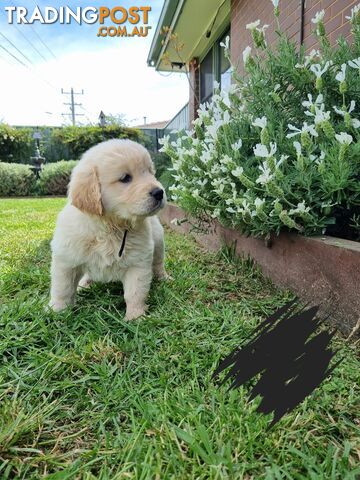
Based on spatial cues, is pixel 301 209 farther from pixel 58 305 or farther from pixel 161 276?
pixel 58 305

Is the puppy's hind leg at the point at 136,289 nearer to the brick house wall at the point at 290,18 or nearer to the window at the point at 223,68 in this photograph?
the brick house wall at the point at 290,18

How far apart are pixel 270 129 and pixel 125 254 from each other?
1.18 meters

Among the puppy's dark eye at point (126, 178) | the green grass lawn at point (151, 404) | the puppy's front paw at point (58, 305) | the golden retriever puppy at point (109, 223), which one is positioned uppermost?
the puppy's dark eye at point (126, 178)

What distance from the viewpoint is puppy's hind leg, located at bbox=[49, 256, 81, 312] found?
2111 mm

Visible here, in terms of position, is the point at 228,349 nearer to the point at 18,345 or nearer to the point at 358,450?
the point at 358,450

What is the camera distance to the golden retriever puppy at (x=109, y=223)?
1999 mm

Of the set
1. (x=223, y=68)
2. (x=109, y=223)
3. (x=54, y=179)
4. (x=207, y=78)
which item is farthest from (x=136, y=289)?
(x=54, y=179)

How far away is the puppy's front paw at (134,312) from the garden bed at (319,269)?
3.09 ft

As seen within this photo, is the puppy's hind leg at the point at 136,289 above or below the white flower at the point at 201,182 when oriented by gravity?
below

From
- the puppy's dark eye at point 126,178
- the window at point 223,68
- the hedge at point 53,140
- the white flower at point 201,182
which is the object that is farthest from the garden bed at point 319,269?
the hedge at point 53,140

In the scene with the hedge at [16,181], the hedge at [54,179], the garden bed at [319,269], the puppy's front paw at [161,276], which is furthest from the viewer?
the hedge at [54,179]

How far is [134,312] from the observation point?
211 centimetres

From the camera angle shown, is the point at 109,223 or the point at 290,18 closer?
the point at 109,223

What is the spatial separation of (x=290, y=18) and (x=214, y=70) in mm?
4212
